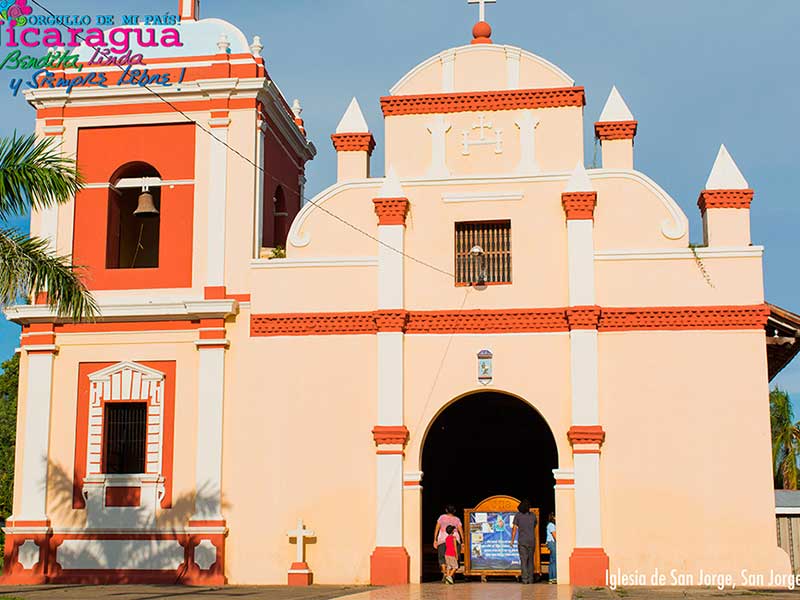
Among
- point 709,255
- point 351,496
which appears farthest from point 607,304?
point 351,496

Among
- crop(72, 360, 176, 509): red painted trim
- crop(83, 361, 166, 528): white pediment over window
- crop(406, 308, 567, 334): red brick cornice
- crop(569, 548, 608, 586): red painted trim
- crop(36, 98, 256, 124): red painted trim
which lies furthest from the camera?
crop(36, 98, 256, 124): red painted trim

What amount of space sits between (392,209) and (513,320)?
3.10 metres

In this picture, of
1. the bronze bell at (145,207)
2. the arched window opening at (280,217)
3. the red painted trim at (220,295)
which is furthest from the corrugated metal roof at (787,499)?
the bronze bell at (145,207)

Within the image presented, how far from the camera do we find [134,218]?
24406mm

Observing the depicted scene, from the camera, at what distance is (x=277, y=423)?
70.2 feet

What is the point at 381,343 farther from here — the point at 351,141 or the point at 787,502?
the point at 787,502

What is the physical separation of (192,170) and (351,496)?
719 centimetres

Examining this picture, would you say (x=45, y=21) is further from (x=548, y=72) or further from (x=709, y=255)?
(x=709, y=255)

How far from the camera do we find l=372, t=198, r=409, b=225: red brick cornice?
21.6m

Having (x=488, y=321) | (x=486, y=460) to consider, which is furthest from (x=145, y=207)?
(x=486, y=460)

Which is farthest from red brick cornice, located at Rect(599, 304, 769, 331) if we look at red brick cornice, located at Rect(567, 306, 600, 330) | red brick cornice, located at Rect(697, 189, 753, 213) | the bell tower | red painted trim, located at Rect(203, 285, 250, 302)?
the bell tower

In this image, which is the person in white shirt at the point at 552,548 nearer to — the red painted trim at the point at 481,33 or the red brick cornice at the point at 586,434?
the red brick cornice at the point at 586,434

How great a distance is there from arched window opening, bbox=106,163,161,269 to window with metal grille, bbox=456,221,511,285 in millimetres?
6112

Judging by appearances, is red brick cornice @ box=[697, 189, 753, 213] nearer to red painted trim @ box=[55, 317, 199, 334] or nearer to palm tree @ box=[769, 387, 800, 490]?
red painted trim @ box=[55, 317, 199, 334]
